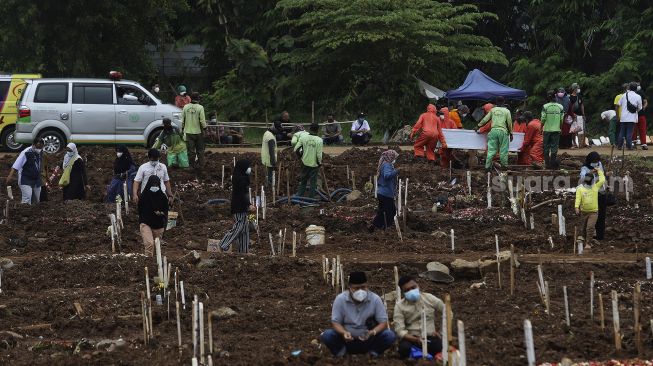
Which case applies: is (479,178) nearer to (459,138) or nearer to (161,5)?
(459,138)

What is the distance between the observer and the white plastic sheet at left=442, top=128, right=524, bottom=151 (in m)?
27.0

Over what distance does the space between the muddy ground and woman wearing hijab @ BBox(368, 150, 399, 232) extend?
300 mm

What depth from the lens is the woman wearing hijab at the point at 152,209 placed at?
1814 cm

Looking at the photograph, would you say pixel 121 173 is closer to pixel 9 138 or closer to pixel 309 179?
pixel 309 179

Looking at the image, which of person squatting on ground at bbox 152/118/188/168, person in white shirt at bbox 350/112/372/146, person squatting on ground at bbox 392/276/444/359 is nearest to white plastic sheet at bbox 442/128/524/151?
person squatting on ground at bbox 152/118/188/168

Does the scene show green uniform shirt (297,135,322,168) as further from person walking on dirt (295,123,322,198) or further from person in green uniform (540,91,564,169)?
person in green uniform (540,91,564,169)

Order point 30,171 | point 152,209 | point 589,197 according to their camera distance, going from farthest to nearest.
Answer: point 30,171
point 589,197
point 152,209

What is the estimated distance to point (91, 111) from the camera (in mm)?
29031

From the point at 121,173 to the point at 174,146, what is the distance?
3.52 m

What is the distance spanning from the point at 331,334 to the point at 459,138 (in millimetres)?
14701

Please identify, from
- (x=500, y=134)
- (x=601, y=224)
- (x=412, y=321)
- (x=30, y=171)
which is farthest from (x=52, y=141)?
(x=412, y=321)

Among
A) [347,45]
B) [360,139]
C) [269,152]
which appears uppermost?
[347,45]

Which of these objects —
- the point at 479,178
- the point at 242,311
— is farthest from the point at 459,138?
the point at 242,311

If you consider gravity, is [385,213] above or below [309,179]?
below
